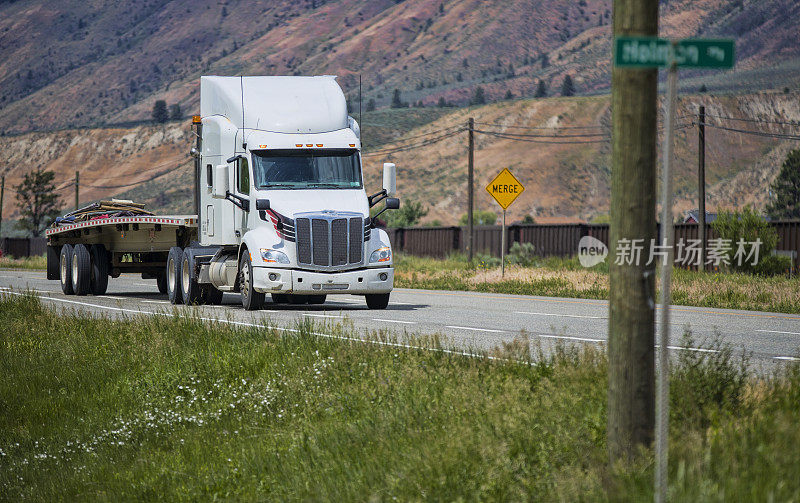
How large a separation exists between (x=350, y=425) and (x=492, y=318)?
33.9 ft

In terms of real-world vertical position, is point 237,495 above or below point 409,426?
below

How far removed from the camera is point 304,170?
748 inches

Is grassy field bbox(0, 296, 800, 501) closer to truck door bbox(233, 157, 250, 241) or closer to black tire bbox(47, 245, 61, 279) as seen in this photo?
truck door bbox(233, 157, 250, 241)

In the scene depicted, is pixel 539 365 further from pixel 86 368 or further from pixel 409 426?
pixel 86 368

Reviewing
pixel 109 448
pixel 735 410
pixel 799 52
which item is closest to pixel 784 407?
pixel 735 410

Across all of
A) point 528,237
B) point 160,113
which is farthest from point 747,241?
point 160,113

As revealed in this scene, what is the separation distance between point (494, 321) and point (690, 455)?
11590 millimetres

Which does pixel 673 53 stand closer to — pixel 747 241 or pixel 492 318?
pixel 492 318

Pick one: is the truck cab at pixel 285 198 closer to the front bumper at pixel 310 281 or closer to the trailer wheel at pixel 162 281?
the front bumper at pixel 310 281

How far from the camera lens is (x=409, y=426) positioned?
7.18 m

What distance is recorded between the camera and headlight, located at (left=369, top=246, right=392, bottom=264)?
18.6 meters

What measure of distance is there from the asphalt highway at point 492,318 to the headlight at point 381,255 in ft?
3.19

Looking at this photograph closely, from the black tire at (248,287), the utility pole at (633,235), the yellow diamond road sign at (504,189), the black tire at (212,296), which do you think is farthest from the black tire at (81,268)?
the utility pole at (633,235)

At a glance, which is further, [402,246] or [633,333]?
[402,246]
